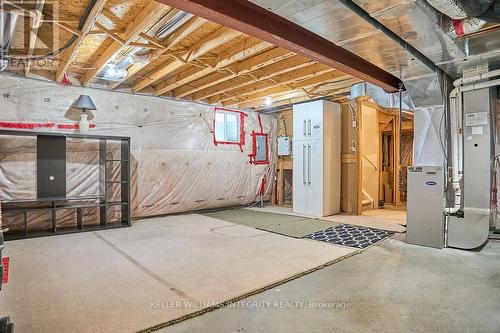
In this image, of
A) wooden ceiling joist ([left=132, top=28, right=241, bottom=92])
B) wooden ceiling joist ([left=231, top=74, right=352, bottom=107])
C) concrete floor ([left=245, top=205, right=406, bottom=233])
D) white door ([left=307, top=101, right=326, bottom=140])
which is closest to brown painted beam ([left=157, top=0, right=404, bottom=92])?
wooden ceiling joist ([left=132, top=28, right=241, bottom=92])

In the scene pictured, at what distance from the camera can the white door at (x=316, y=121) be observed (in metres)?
5.69

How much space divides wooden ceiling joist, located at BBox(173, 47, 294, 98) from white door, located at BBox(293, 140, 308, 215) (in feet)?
7.29

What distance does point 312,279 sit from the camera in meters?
2.57

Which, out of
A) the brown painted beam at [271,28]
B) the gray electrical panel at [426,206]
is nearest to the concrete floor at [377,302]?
the gray electrical panel at [426,206]

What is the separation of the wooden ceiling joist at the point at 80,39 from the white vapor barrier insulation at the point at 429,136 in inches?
148

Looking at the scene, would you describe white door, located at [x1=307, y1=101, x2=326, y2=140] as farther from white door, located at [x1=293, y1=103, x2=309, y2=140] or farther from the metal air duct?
the metal air duct

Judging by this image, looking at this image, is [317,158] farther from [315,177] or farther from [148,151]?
[148,151]

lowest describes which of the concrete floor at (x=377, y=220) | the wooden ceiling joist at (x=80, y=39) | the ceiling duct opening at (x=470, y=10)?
the concrete floor at (x=377, y=220)

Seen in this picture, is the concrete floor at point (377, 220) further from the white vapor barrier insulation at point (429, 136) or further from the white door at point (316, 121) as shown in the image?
the white door at point (316, 121)

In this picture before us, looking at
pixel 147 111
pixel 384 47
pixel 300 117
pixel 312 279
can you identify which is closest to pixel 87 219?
pixel 147 111

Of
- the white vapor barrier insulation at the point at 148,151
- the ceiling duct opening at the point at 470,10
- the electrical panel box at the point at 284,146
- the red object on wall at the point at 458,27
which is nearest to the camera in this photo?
the ceiling duct opening at the point at 470,10

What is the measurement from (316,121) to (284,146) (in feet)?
5.22

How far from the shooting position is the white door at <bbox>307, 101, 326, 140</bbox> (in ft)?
18.7

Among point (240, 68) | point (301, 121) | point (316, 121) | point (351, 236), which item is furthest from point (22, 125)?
point (351, 236)
